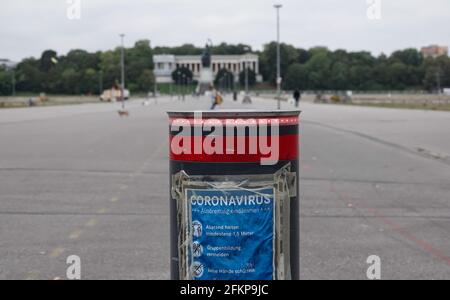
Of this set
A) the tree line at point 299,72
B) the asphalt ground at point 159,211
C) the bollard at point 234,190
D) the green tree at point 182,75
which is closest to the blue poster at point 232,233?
the bollard at point 234,190

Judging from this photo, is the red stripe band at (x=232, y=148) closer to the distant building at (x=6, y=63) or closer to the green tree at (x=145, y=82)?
the distant building at (x=6, y=63)

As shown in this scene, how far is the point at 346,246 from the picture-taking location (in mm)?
8453

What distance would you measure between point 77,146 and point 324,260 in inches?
655

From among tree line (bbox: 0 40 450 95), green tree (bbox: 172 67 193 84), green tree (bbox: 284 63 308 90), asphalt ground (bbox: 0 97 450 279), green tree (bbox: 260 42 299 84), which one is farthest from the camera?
green tree (bbox: 172 67 193 84)

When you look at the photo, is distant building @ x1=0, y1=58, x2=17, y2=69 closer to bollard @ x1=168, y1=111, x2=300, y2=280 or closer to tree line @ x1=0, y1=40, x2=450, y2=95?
tree line @ x1=0, y1=40, x2=450, y2=95

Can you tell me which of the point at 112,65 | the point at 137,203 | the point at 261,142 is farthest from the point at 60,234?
the point at 112,65

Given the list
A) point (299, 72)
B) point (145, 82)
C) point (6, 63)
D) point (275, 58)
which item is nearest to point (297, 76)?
point (299, 72)

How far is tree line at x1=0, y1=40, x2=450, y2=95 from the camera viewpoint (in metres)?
115

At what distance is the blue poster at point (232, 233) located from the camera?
377 cm

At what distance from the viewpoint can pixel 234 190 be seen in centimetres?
374

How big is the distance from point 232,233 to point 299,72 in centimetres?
15604

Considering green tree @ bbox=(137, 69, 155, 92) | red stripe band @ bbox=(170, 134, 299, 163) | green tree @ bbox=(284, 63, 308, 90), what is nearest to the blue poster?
red stripe band @ bbox=(170, 134, 299, 163)

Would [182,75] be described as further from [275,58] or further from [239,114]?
[239,114]
